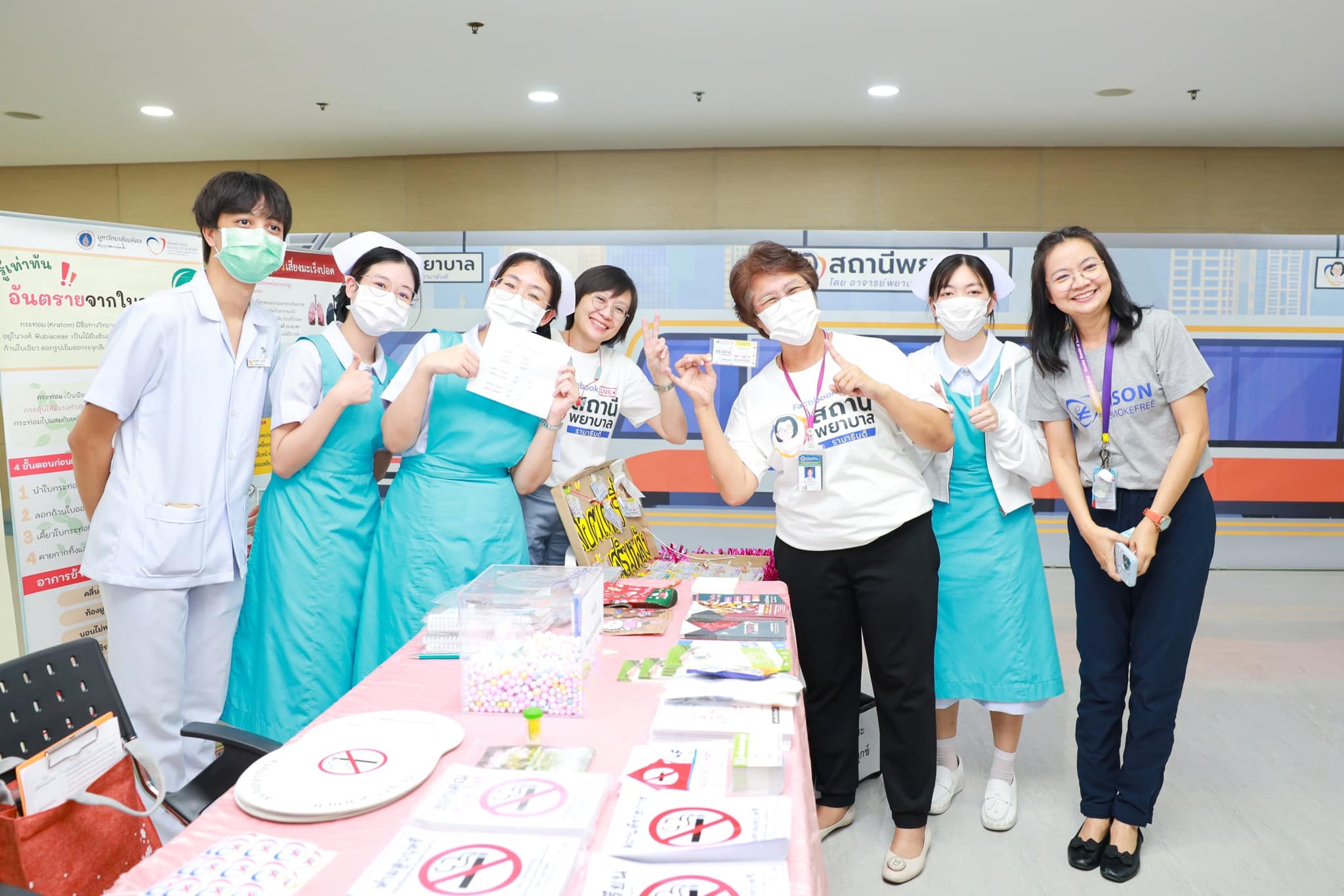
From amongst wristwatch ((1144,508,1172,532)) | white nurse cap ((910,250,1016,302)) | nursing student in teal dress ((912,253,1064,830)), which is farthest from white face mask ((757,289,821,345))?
wristwatch ((1144,508,1172,532))

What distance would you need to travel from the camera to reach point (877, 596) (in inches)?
88.3

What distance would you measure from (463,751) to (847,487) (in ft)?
3.91

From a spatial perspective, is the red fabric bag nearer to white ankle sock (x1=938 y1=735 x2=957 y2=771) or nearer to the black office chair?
the black office chair

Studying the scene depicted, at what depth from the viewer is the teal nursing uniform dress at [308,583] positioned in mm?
2361

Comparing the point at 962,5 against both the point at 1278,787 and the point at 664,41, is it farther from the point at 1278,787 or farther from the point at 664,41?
the point at 1278,787

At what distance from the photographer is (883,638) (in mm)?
2283

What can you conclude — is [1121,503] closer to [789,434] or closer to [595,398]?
[789,434]

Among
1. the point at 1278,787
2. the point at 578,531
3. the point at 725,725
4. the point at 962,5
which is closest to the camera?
the point at 725,725

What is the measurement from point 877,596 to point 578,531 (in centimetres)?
84

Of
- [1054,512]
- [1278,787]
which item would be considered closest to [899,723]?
[1278,787]

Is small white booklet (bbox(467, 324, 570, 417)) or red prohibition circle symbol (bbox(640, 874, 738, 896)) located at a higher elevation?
small white booklet (bbox(467, 324, 570, 417))

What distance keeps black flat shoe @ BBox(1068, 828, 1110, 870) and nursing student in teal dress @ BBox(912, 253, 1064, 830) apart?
22 centimetres

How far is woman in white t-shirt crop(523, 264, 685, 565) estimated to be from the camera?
2783 mm

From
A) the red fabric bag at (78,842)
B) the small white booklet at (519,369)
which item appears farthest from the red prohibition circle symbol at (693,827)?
the small white booklet at (519,369)
